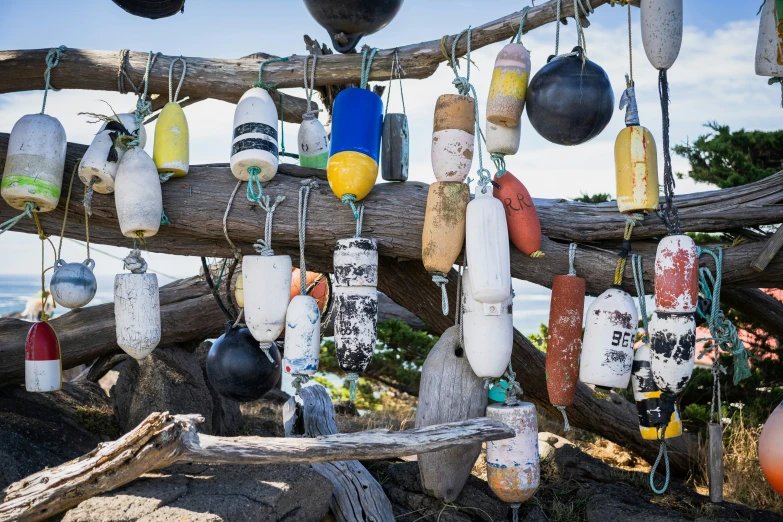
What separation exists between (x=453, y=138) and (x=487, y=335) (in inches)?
33.1

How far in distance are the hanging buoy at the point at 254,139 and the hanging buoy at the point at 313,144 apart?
52 cm

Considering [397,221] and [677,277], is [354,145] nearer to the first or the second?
[397,221]

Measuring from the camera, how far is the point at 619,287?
3.33 m

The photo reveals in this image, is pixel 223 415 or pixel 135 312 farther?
pixel 223 415

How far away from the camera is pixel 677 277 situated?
10.1 ft

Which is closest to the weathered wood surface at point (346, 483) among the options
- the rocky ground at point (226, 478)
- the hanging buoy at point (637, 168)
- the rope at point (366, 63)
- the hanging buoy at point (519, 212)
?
the rocky ground at point (226, 478)

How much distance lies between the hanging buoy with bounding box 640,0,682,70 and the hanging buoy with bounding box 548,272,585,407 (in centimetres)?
101

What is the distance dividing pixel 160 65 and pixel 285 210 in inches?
Answer: 42.7

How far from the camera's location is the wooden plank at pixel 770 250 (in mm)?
3514

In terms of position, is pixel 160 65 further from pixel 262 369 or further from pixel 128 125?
pixel 262 369

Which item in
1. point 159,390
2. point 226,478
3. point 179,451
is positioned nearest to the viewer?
point 179,451

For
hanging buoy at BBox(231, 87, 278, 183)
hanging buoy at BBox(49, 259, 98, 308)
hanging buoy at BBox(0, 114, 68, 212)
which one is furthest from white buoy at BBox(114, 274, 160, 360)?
hanging buoy at BBox(231, 87, 278, 183)

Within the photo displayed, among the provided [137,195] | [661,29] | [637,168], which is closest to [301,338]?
[137,195]

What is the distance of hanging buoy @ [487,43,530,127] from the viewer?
3260 mm
